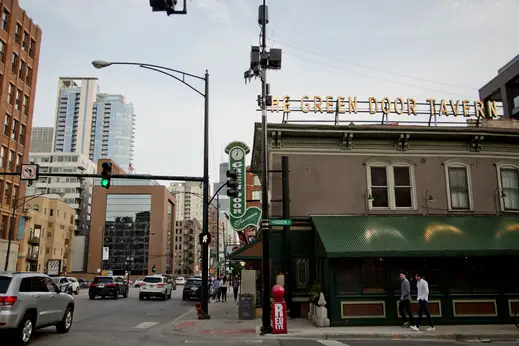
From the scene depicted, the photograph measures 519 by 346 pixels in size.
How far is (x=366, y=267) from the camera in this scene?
56.4 ft

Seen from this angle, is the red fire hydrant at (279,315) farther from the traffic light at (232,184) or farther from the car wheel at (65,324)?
the car wheel at (65,324)

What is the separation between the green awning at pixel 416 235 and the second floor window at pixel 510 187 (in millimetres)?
1007

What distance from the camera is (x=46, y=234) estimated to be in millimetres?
83938

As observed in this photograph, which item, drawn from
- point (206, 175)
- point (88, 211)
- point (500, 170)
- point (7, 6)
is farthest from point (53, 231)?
point (500, 170)

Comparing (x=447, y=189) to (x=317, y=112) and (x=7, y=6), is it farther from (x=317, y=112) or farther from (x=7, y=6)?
(x=7, y=6)

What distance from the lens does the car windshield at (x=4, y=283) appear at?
1077 centimetres

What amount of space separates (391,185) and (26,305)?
13954mm

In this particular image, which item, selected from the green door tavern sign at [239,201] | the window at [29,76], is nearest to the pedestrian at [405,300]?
the green door tavern sign at [239,201]

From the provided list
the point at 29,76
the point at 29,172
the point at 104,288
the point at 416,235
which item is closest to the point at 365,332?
the point at 416,235

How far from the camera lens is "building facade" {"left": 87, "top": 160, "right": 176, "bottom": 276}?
117 metres

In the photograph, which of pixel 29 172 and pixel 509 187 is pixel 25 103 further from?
pixel 509 187

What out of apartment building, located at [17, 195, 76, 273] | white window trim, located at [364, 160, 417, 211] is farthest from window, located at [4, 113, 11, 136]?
white window trim, located at [364, 160, 417, 211]

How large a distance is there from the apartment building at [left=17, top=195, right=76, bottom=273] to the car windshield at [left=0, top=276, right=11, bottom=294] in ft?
217

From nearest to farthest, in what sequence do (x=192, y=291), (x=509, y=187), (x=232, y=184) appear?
1. (x=232, y=184)
2. (x=509, y=187)
3. (x=192, y=291)
